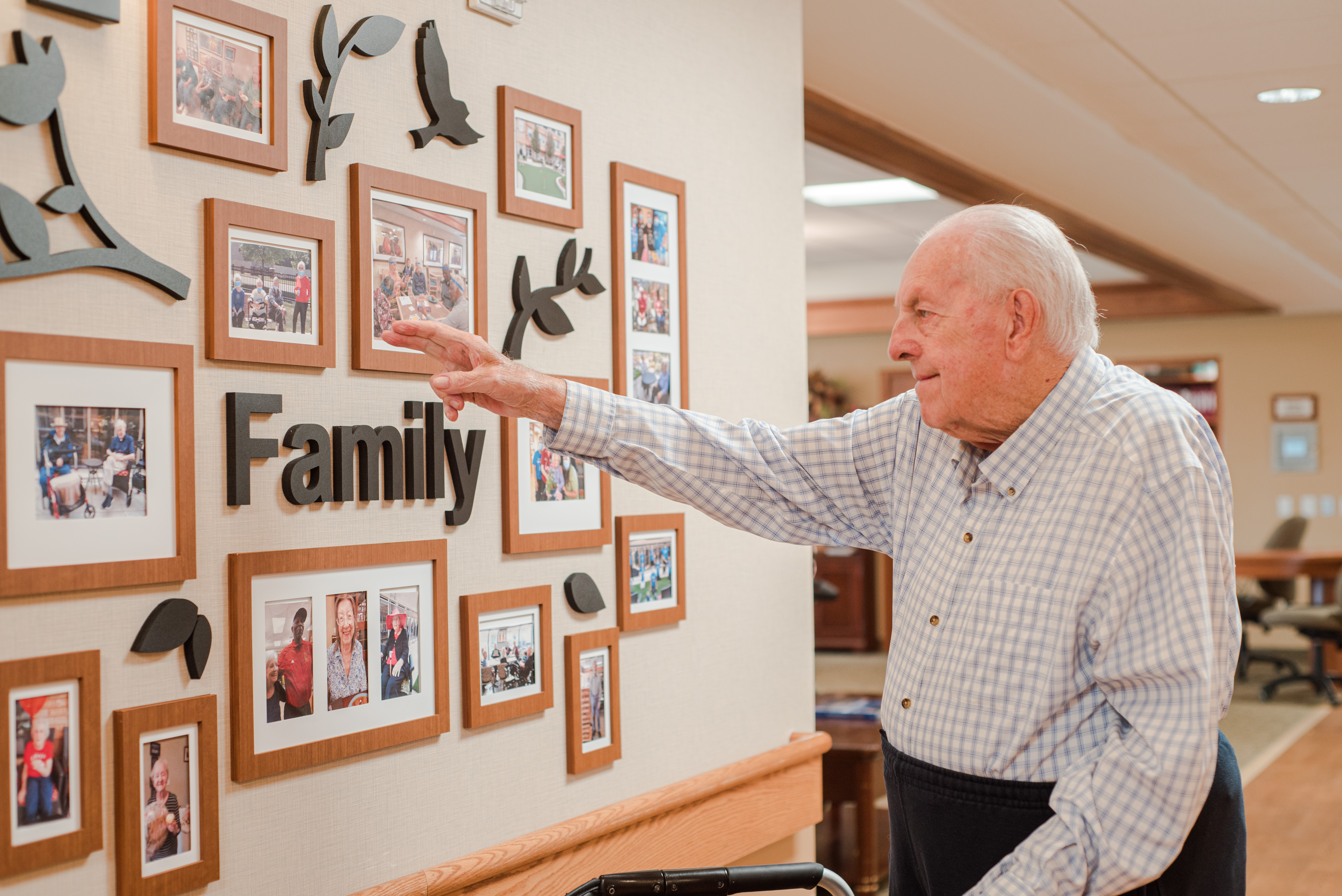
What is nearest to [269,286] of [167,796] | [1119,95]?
[167,796]

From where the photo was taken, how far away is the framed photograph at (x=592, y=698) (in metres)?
2.02

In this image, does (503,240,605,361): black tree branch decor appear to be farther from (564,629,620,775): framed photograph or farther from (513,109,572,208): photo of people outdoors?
(564,629,620,775): framed photograph

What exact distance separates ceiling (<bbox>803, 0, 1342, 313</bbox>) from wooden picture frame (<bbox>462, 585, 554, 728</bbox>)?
1849 mm

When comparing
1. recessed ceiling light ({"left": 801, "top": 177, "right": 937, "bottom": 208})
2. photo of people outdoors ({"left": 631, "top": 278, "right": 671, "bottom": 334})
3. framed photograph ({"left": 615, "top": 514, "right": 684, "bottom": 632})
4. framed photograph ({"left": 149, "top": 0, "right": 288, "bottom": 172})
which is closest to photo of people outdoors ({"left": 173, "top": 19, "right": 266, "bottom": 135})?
framed photograph ({"left": 149, "top": 0, "right": 288, "bottom": 172})

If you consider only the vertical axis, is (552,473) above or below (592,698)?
above

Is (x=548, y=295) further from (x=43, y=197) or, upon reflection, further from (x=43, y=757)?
(x=43, y=757)

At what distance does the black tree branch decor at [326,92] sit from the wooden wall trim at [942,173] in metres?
1.57

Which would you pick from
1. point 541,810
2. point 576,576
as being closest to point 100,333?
point 576,576

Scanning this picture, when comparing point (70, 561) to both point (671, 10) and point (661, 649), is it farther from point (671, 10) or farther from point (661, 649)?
point (671, 10)

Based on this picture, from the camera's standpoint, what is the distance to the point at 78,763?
4.34 ft

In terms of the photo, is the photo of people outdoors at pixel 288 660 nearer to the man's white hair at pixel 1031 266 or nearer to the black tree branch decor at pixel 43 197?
the black tree branch decor at pixel 43 197

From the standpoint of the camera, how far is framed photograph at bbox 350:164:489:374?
165cm

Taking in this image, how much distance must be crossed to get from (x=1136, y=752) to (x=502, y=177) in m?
1.25

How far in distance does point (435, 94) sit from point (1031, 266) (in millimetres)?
905
